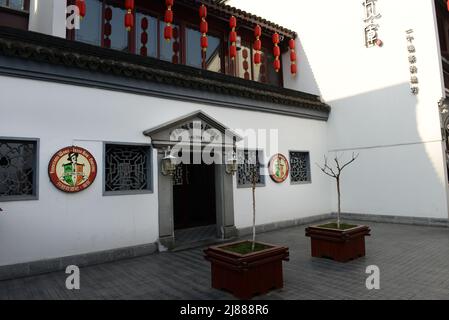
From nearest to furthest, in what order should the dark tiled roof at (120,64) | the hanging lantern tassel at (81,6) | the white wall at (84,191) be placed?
the white wall at (84,191)
the dark tiled roof at (120,64)
the hanging lantern tassel at (81,6)

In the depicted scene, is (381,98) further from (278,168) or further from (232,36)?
(232,36)

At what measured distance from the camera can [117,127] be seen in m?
6.83

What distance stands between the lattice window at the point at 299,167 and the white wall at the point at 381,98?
140 centimetres

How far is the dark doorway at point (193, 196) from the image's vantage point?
10.0m

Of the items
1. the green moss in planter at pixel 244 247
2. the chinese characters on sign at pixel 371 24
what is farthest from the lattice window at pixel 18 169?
the chinese characters on sign at pixel 371 24

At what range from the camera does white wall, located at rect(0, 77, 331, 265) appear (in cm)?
562

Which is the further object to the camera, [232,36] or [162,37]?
[232,36]

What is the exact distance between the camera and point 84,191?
20.7ft

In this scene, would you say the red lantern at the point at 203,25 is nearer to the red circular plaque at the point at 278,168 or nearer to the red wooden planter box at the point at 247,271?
the red circular plaque at the point at 278,168

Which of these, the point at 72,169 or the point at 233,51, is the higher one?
the point at 233,51

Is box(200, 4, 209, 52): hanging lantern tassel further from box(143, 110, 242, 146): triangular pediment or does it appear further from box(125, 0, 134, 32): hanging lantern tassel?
box(143, 110, 242, 146): triangular pediment

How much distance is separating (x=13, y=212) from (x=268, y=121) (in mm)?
7005

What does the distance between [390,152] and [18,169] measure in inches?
399

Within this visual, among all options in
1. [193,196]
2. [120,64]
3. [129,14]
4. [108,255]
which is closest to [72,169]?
[108,255]
